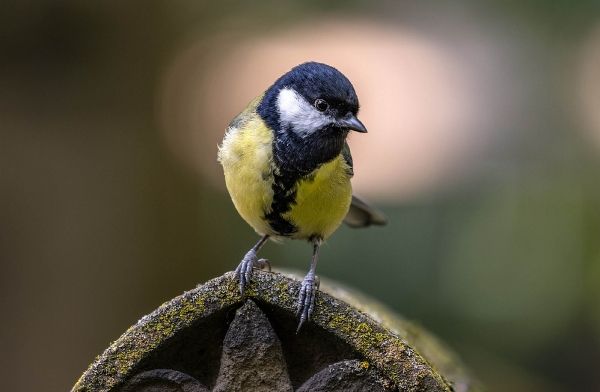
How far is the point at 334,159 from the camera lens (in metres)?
1.82

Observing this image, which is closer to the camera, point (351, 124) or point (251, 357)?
A: point (251, 357)

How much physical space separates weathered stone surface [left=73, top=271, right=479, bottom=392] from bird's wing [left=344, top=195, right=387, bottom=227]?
3.36ft

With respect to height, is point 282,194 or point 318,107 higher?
point 318,107

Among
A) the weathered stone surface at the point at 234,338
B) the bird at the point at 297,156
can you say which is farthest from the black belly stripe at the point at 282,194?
the weathered stone surface at the point at 234,338

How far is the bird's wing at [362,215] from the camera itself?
7.56 feet

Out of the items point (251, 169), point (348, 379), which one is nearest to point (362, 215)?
point (251, 169)

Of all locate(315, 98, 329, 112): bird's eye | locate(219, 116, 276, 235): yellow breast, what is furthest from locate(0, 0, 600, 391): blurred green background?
locate(315, 98, 329, 112): bird's eye

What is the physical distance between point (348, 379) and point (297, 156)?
693 millimetres

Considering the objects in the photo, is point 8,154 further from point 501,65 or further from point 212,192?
point 501,65

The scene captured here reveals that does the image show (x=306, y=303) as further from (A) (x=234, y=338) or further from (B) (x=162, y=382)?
(B) (x=162, y=382)

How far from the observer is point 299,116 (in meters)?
1.79

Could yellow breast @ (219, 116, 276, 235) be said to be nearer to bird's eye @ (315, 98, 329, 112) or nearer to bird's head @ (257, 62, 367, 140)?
bird's head @ (257, 62, 367, 140)

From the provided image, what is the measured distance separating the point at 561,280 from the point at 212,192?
2.72m

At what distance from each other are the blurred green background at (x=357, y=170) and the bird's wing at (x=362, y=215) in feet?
6.64
